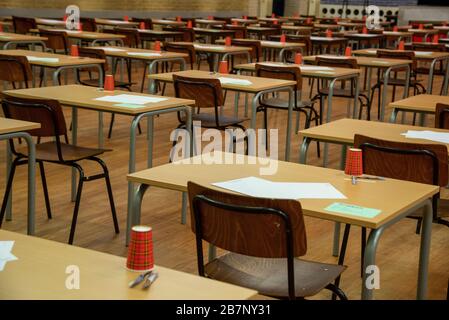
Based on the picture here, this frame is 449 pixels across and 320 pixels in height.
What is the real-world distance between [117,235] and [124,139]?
296 centimetres

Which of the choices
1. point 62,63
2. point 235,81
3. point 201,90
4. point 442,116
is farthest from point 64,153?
point 442,116

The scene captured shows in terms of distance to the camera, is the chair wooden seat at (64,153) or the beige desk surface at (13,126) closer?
the beige desk surface at (13,126)

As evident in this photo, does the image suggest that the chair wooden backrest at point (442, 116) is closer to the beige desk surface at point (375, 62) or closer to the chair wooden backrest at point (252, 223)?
the chair wooden backrest at point (252, 223)

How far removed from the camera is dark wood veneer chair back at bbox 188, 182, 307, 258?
2531mm

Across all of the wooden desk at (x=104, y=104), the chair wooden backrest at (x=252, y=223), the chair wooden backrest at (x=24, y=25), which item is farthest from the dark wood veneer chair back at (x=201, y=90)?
the chair wooden backrest at (x=24, y=25)

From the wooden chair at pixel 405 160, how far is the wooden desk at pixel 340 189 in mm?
424

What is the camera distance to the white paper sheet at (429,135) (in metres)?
4.19

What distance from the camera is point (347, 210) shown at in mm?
2736

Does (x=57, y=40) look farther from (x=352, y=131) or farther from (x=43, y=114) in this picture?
(x=352, y=131)

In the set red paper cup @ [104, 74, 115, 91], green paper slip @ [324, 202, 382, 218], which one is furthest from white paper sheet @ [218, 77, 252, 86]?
green paper slip @ [324, 202, 382, 218]


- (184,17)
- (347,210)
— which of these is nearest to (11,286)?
(347,210)

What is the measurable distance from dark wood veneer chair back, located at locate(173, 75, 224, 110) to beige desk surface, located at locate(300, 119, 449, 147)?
1.39 m

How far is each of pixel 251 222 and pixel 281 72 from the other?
4387 mm
